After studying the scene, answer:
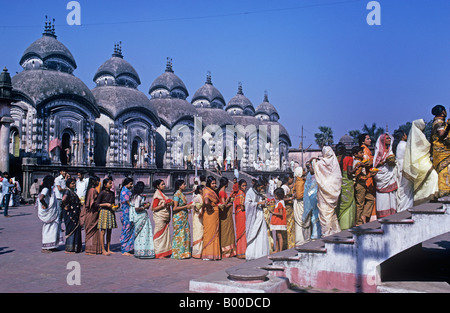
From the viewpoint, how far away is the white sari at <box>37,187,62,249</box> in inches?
328

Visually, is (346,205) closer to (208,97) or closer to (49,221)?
(49,221)

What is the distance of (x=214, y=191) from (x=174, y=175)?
1950 centimetres

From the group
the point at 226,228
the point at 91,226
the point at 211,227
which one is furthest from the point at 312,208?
the point at 91,226

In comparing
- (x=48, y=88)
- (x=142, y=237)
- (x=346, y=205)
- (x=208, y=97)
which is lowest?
(x=142, y=237)

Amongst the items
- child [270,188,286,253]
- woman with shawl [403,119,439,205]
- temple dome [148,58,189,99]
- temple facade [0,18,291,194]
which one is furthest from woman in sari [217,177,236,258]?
temple dome [148,58,189,99]

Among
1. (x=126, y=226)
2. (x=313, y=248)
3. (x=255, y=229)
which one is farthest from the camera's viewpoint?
(x=126, y=226)

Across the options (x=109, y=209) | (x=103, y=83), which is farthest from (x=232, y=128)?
(x=109, y=209)

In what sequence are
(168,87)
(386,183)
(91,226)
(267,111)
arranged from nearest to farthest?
(386,183) < (91,226) < (168,87) < (267,111)

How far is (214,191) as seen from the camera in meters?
7.98

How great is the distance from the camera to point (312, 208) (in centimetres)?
727

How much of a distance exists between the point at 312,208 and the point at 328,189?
3.03 ft

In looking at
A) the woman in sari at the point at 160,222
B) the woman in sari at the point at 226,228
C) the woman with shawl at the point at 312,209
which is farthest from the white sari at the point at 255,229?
the woman in sari at the point at 160,222

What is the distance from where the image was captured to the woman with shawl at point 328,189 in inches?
254

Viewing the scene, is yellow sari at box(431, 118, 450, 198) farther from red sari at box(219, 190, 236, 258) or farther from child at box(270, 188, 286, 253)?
red sari at box(219, 190, 236, 258)
